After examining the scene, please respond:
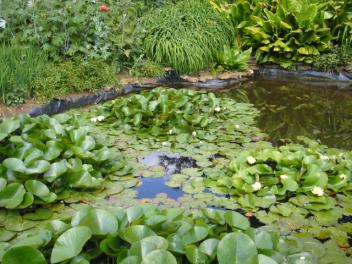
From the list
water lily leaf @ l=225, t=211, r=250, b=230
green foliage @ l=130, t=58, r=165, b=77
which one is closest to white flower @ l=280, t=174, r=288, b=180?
water lily leaf @ l=225, t=211, r=250, b=230

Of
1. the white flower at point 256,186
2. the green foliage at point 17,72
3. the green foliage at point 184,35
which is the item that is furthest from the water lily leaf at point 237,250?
the green foliage at point 184,35

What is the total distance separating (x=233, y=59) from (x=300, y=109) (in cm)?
195

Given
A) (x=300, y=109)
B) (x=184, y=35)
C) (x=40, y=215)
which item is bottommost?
(x=300, y=109)

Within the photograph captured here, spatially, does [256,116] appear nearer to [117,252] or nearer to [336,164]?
[336,164]

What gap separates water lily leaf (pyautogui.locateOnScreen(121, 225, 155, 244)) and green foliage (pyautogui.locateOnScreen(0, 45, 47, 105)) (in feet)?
11.4

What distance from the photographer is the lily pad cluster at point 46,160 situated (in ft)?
9.49

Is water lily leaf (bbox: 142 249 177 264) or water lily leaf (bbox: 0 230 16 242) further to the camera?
water lily leaf (bbox: 0 230 16 242)

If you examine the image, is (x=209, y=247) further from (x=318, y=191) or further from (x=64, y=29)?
(x=64, y=29)

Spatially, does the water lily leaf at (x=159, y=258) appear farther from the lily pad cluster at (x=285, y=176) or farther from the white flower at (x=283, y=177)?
the white flower at (x=283, y=177)

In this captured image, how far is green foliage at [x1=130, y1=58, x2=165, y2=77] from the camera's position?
263 inches

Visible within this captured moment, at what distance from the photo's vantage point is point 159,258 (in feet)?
5.88

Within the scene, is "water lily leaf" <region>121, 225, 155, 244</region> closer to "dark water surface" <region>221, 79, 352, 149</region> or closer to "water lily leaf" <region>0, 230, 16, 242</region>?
"water lily leaf" <region>0, 230, 16, 242</region>

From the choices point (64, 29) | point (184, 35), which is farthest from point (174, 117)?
point (184, 35)

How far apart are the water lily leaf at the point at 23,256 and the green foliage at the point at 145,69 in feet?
16.3
